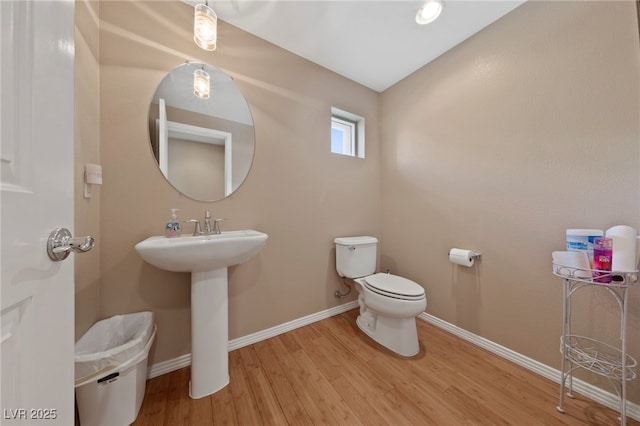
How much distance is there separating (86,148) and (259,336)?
152 cm

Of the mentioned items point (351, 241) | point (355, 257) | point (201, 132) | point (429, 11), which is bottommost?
point (355, 257)

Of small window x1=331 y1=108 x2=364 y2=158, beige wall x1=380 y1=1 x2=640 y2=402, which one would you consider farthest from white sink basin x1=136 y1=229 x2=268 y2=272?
beige wall x1=380 y1=1 x2=640 y2=402

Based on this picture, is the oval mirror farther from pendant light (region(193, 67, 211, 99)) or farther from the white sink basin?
the white sink basin

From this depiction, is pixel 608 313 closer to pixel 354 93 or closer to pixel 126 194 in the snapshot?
pixel 354 93

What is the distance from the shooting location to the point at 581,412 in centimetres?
105

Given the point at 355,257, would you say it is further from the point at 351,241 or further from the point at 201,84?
the point at 201,84

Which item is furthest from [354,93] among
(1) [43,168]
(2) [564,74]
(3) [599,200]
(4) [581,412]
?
(4) [581,412]

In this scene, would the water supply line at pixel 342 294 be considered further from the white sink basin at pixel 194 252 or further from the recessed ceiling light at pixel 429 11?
the recessed ceiling light at pixel 429 11

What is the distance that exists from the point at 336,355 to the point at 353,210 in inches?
47.7

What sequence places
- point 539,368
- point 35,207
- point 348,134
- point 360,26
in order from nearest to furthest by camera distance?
point 35,207, point 539,368, point 360,26, point 348,134

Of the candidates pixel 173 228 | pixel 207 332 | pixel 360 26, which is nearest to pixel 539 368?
pixel 207 332

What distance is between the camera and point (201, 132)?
1412 mm

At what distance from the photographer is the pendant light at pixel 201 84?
4.56 ft

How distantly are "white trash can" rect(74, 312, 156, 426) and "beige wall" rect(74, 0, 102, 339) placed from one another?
4.6 inches
